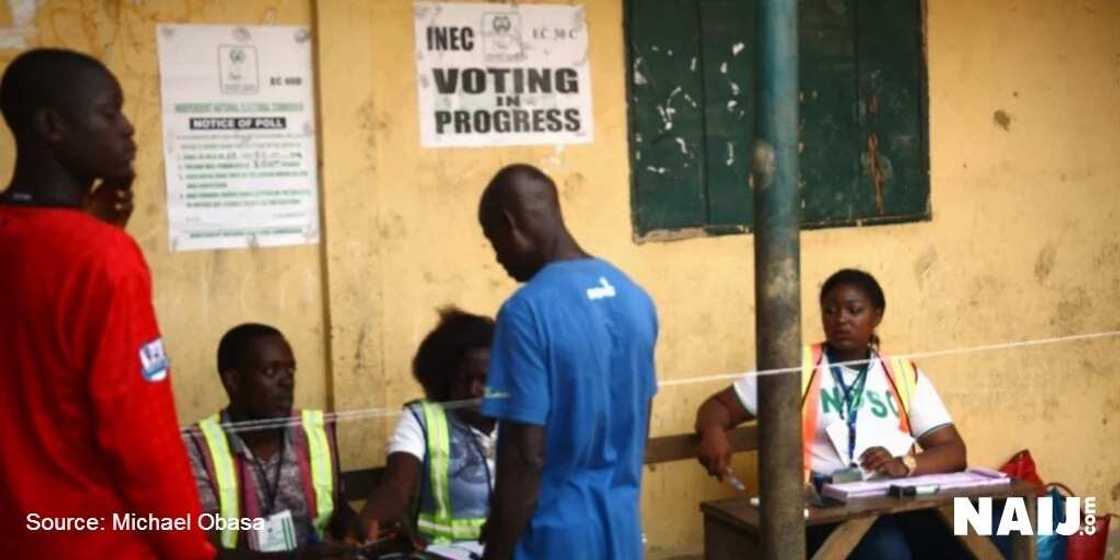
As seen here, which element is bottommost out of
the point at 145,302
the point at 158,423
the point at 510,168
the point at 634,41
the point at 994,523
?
the point at 994,523

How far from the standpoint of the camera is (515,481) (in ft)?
8.62

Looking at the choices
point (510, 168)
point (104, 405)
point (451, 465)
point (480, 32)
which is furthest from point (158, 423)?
point (480, 32)

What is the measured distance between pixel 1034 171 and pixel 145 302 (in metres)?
4.33

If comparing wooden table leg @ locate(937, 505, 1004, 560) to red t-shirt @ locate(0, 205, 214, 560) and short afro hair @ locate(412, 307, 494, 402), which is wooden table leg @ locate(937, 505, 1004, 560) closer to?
short afro hair @ locate(412, 307, 494, 402)

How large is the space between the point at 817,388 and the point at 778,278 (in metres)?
1.28

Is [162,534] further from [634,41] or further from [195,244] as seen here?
[634,41]

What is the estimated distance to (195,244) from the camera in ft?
13.6

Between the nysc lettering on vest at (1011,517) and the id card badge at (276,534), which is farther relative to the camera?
the nysc lettering on vest at (1011,517)

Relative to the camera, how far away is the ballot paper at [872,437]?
4344 mm

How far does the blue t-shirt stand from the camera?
2609mm

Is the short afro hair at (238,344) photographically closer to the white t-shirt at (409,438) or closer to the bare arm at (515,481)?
the white t-shirt at (409,438)

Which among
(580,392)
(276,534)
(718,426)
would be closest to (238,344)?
(276,534)

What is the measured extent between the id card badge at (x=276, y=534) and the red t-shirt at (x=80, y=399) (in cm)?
135

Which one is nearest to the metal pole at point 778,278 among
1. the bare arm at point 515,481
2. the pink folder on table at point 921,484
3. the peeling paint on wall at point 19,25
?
the pink folder on table at point 921,484
